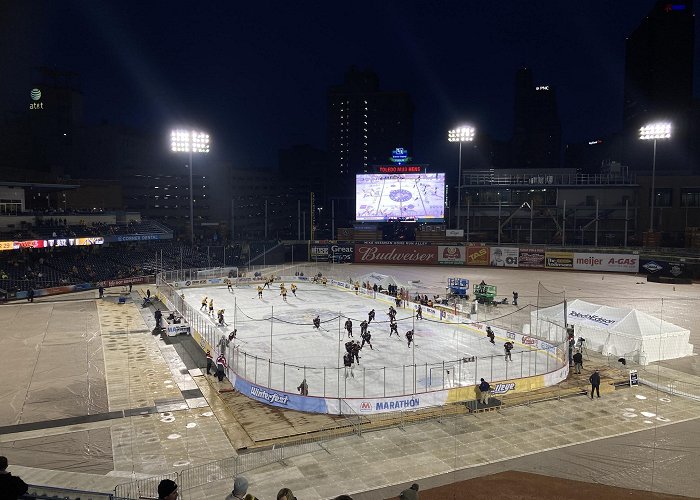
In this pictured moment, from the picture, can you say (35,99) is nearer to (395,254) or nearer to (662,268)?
(395,254)

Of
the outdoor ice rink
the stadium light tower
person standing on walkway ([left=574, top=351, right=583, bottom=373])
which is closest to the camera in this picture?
the outdoor ice rink

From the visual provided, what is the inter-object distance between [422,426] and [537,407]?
18.4ft

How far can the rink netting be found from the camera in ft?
73.0

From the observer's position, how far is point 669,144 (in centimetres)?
14388

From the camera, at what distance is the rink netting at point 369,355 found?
22266mm

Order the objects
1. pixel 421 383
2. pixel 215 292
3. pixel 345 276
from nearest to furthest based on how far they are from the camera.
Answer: pixel 421 383, pixel 215 292, pixel 345 276

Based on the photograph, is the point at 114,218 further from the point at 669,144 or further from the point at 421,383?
the point at 669,144

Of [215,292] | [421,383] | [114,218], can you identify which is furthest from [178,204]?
[421,383]

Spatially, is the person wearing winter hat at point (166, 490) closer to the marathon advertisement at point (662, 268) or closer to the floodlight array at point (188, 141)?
the marathon advertisement at point (662, 268)

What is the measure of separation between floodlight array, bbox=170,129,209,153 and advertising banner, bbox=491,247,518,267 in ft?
144

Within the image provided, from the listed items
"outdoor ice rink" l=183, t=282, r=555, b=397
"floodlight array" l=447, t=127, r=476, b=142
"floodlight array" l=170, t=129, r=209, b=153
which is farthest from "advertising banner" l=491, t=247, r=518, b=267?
"floodlight array" l=170, t=129, r=209, b=153

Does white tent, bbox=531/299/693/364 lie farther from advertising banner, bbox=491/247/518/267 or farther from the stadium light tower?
the stadium light tower

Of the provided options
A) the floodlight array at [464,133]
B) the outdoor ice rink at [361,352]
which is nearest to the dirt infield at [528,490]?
the outdoor ice rink at [361,352]

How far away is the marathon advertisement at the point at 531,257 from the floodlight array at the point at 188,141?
4705cm
